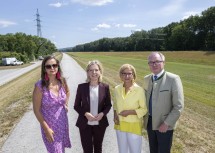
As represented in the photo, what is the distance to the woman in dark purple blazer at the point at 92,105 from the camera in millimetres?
4539

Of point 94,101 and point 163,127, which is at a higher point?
point 94,101

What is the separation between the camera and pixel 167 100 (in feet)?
14.0

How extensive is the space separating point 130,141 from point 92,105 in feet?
2.70

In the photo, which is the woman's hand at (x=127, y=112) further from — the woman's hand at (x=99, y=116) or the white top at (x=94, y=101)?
the white top at (x=94, y=101)

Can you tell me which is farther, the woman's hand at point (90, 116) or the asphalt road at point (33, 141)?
the asphalt road at point (33, 141)

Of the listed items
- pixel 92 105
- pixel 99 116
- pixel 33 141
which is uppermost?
pixel 92 105

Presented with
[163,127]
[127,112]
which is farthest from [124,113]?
[163,127]

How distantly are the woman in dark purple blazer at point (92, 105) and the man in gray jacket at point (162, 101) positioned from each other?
70 cm

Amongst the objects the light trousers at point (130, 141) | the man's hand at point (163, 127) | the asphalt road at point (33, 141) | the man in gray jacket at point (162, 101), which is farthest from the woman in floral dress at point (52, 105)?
the asphalt road at point (33, 141)

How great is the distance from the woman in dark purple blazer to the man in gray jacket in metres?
0.70

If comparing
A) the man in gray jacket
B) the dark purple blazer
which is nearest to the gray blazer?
the man in gray jacket

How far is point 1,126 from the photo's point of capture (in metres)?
9.00

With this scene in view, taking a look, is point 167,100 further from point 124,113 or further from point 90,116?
point 90,116

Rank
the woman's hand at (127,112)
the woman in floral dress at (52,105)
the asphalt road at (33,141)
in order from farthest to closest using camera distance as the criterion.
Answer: the asphalt road at (33,141) → the woman's hand at (127,112) → the woman in floral dress at (52,105)
